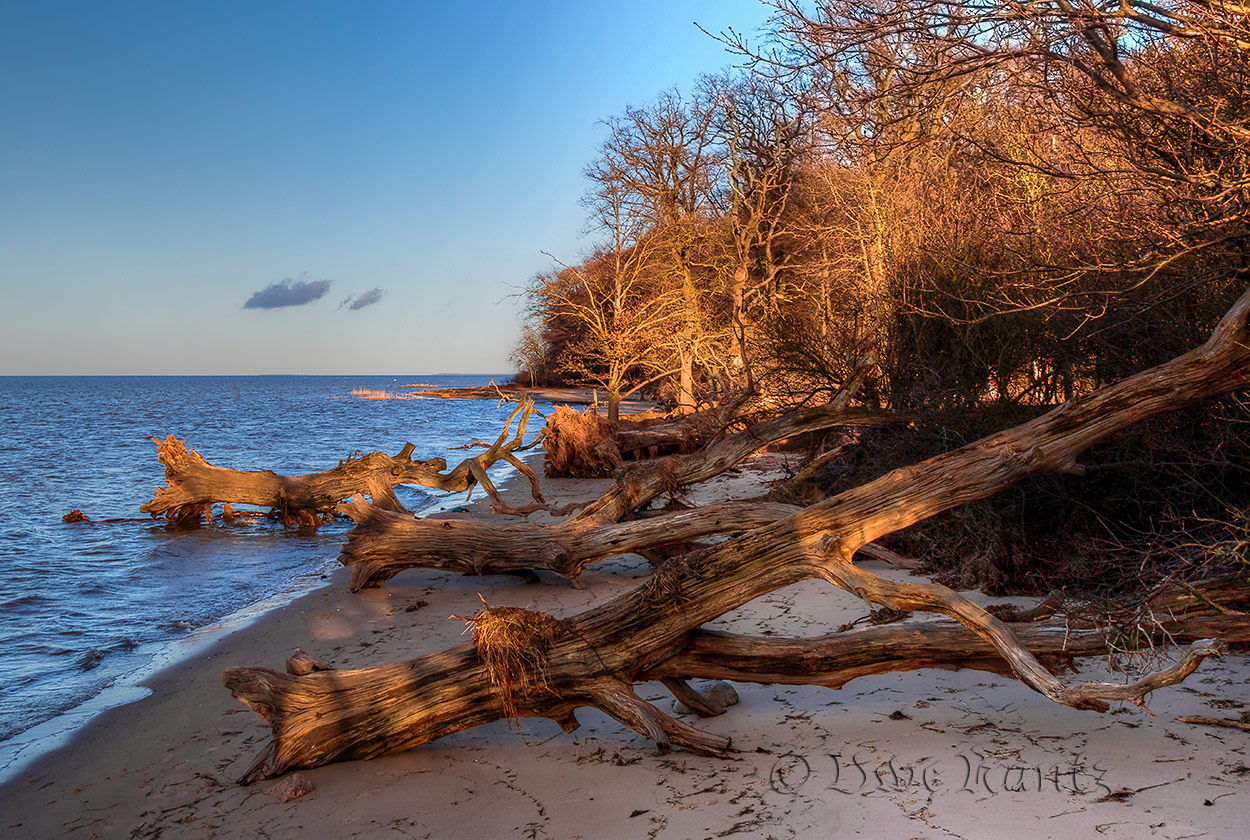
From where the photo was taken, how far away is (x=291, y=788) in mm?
4059

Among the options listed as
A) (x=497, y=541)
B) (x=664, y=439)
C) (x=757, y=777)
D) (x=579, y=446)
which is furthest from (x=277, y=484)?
(x=757, y=777)

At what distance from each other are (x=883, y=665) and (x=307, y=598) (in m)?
6.75

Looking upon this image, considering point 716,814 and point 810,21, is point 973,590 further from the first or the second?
point 810,21

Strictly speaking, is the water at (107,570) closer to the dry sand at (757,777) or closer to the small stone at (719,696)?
the dry sand at (757,777)

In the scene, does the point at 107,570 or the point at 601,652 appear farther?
the point at 107,570

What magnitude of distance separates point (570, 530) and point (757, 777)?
453 centimetres

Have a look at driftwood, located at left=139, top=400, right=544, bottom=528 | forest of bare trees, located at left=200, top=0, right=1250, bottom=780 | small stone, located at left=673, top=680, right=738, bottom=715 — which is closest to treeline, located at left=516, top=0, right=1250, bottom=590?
forest of bare trees, located at left=200, top=0, right=1250, bottom=780

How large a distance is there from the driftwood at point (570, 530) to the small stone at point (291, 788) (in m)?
3.89

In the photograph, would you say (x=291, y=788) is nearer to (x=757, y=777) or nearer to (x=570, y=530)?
Result: (x=757, y=777)

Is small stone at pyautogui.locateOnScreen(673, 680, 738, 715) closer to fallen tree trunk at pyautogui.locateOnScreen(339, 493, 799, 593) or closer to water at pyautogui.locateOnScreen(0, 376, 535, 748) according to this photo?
fallen tree trunk at pyautogui.locateOnScreen(339, 493, 799, 593)

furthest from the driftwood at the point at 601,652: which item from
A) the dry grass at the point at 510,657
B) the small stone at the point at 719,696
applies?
the small stone at the point at 719,696

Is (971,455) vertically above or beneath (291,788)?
above

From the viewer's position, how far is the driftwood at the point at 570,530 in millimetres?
7613

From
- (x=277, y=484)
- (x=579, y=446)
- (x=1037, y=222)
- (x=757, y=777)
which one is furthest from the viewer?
(x=579, y=446)
